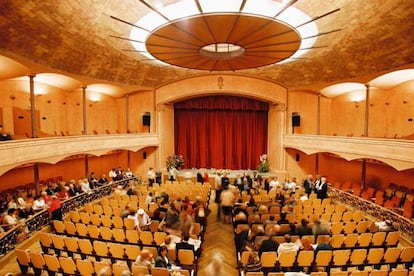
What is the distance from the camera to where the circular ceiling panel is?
606cm

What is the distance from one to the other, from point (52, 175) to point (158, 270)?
11.5 meters

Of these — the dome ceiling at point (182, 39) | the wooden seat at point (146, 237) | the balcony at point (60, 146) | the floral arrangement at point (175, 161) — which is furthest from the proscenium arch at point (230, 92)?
the wooden seat at point (146, 237)

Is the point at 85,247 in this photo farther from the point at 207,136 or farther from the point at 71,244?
the point at 207,136

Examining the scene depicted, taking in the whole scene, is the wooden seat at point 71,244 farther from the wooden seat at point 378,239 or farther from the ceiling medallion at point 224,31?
the wooden seat at point 378,239

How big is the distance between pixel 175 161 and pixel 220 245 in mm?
10504

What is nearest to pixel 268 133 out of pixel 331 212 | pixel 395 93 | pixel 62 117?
pixel 395 93

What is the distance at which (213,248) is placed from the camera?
747 centimetres

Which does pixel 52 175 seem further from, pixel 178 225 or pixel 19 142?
pixel 178 225

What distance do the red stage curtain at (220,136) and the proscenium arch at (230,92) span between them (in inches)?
64.5

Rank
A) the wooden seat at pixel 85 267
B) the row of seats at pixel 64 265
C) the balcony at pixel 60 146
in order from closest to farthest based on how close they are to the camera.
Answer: the row of seats at pixel 64 265, the wooden seat at pixel 85 267, the balcony at pixel 60 146

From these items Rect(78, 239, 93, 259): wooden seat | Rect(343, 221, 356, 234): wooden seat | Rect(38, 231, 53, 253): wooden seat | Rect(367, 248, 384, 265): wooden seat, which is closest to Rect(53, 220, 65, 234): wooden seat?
Rect(38, 231, 53, 253): wooden seat

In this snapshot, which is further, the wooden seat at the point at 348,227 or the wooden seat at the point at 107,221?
the wooden seat at the point at 107,221

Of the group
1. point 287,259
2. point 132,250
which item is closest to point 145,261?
point 132,250

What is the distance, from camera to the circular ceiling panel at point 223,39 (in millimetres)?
6059
